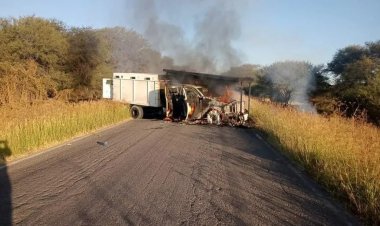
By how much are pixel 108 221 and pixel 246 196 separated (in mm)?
2627

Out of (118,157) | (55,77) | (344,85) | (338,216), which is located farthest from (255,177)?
(344,85)

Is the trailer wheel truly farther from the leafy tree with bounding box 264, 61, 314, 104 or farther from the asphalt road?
the leafy tree with bounding box 264, 61, 314, 104

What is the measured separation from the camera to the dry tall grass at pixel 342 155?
7371 millimetres

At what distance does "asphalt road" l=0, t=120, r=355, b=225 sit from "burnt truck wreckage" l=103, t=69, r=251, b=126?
11060 millimetres

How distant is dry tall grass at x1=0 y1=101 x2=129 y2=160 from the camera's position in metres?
11.9

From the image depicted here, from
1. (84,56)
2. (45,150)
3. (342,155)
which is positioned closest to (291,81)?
(84,56)

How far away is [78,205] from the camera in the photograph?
6684 mm

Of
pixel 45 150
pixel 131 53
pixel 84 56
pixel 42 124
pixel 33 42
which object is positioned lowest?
pixel 45 150

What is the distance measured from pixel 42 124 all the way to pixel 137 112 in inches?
542

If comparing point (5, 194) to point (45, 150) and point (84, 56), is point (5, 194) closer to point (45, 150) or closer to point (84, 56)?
point (45, 150)

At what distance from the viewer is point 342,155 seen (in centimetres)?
992

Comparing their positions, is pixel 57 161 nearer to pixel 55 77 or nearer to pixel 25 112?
pixel 25 112

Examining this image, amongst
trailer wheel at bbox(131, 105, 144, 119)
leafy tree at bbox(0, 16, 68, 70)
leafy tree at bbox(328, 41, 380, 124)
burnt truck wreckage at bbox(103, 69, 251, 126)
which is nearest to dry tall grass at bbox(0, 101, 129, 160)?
burnt truck wreckage at bbox(103, 69, 251, 126)

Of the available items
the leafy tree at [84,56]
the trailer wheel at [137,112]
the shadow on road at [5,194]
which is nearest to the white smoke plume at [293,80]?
the leafy tree at [84,56]
